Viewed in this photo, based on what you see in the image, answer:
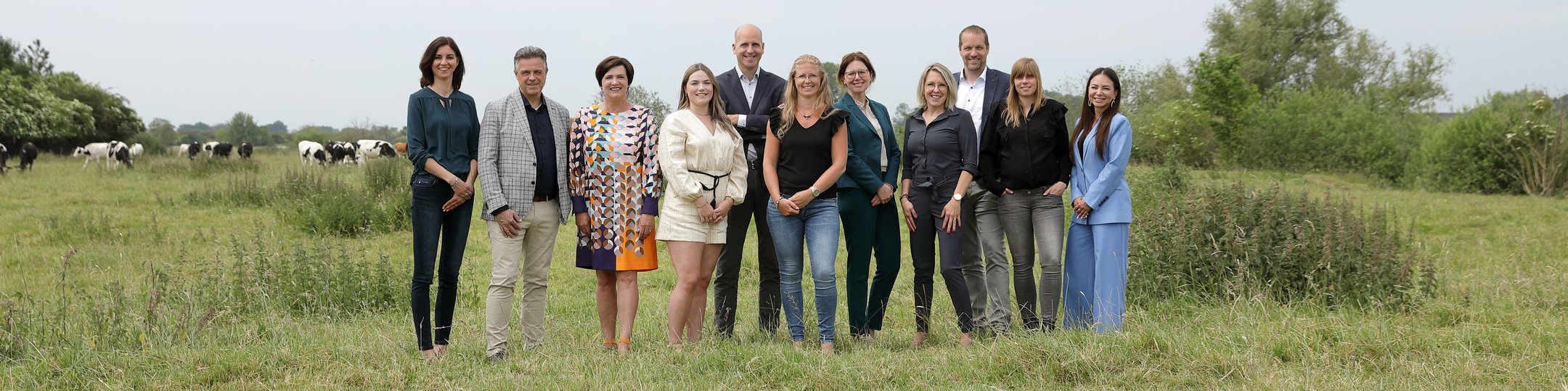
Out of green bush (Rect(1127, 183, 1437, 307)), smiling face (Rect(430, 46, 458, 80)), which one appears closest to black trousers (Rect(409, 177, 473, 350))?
smiling face (Rect(430, 46, 458, 80))

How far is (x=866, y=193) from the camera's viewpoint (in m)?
4.90

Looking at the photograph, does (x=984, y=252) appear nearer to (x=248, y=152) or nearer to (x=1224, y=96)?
(x=1224, y=96)

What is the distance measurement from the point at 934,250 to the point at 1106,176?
928 millimetres

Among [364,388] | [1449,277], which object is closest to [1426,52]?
[1449,277]

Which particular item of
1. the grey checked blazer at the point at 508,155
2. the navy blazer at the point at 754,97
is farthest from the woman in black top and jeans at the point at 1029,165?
the grey checked blazer at the point at 508,155

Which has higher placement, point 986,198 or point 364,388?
point 986,198

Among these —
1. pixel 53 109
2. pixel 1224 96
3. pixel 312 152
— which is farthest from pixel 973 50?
pixel 53 109

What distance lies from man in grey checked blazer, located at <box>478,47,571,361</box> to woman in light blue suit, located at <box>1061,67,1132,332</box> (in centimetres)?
263

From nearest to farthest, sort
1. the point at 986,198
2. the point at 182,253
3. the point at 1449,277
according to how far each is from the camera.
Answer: the point at 986,198, the point at 1449,277, the point at 182,253

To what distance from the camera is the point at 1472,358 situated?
13.8 feet

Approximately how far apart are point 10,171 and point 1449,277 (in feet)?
93.2

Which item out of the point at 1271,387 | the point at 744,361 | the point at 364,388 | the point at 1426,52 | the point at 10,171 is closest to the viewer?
the point at 1271,387

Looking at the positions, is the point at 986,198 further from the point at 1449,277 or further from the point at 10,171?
the point at 10,171

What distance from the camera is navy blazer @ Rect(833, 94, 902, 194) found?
15.8 feet
